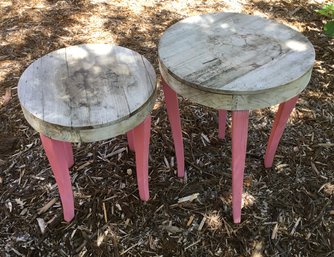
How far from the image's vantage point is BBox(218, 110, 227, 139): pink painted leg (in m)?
2.82

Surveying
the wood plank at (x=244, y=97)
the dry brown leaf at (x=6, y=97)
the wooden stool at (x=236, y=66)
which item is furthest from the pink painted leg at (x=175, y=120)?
the dry brown leaf at (x=6, y=97)

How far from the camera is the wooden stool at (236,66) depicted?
1834 millimetres

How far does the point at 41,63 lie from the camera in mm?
2193

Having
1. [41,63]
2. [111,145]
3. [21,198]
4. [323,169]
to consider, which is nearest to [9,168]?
[21,198]

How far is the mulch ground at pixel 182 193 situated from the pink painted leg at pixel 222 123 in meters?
0.06

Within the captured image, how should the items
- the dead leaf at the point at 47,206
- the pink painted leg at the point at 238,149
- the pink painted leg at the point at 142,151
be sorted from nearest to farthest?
the pink painted leg at the point at 238,149, the pink painted leg at the point at 142,151, the dead leaf at the point at 47,206

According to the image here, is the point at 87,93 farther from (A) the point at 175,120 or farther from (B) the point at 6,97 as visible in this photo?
(B) the point at 6,97

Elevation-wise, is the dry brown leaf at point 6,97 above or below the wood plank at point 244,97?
below

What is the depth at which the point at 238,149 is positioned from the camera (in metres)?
2.04

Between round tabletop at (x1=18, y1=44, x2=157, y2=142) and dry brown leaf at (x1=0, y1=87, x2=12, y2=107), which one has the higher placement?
round tabletop at (x1=18, y1=44, x2=157, y2=142)

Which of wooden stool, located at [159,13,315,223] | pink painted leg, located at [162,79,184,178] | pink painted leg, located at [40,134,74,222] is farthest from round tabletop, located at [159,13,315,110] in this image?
pink painted leg, located at [40,134,74,222]

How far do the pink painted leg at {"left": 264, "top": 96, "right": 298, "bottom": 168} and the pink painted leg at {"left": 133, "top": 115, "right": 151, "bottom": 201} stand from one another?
78 centimetres

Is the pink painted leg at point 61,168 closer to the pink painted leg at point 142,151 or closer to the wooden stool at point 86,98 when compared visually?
the wooden stool at point 86,98

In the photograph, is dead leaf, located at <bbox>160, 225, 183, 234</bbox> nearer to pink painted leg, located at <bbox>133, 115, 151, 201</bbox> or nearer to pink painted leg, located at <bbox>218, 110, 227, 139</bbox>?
pink painted leg, located at <bbox>133, 115, 151, 201</bbox>
